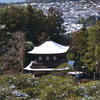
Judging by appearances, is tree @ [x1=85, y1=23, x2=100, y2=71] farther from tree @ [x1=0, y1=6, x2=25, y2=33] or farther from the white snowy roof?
tree @ [x1=0, y1=6, x2=25, y2=33]

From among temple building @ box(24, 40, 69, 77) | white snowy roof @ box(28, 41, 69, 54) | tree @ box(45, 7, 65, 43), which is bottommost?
temple building @ box(24, 40, 69, 77)

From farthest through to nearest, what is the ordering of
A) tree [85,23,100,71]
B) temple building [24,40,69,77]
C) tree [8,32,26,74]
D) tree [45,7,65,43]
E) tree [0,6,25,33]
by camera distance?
tree [45,7,65,43]
tree [0,6,25,33]
tree [8,32,26,74]
temple building [24,40,69,77]
tree [85,23,100,71]

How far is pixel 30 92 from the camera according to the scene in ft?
31.1

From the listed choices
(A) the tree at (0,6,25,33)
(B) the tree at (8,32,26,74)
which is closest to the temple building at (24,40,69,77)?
(B) the tree at (8,32,26,74)

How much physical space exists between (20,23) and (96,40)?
11.5m

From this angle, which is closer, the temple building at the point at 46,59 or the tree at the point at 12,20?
the temple building at the point at 46,59

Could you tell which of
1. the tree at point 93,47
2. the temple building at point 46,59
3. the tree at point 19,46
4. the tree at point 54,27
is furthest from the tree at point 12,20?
the tree at point 93,47

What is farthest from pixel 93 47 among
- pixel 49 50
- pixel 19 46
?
pixel 19 46

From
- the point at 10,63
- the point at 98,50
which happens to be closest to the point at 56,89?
the point at 98,50

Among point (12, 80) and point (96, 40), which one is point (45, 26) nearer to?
point (96, 40)

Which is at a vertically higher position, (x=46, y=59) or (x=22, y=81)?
(x=22, y=81)

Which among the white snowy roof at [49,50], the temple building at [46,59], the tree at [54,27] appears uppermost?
the tree at [54,27]

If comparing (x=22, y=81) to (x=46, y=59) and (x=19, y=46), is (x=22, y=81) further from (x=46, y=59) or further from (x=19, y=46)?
(x=19, y=46)

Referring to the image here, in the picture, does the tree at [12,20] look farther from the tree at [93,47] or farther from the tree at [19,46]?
the tree at [93,47]
